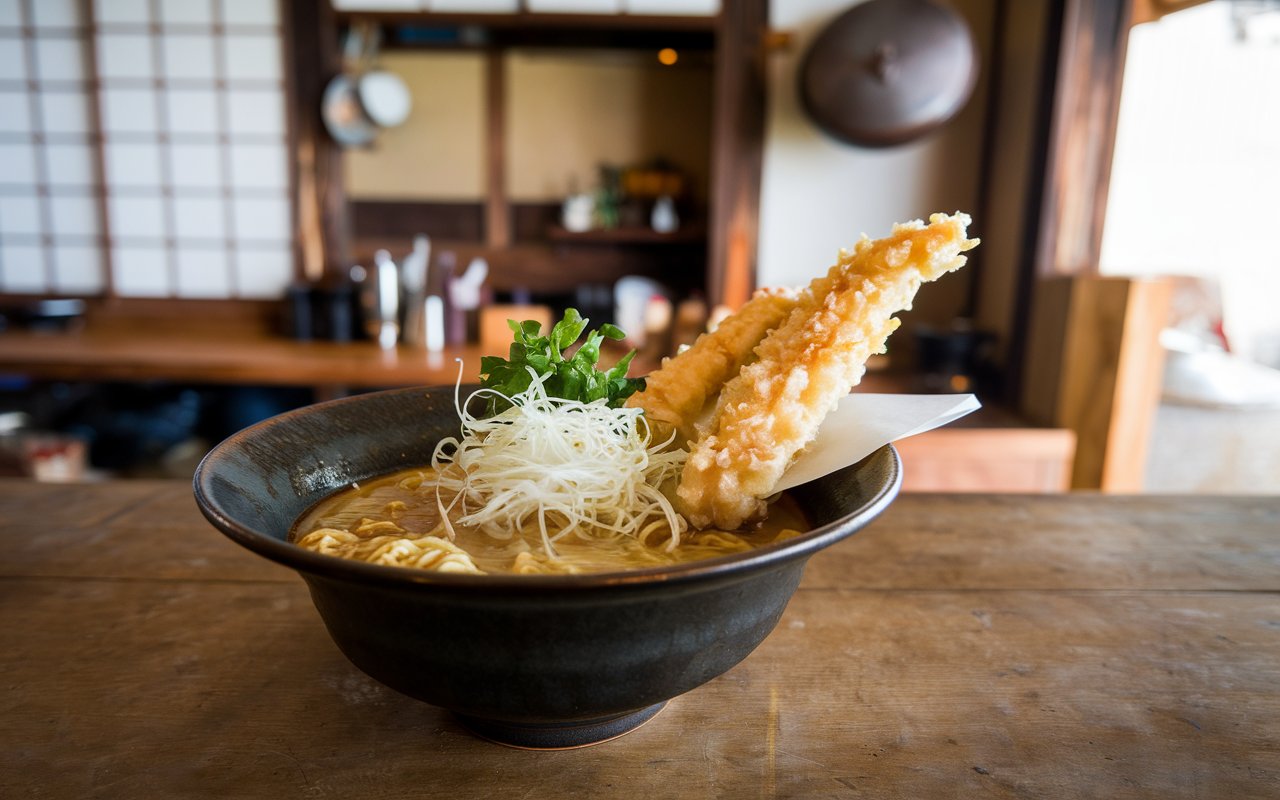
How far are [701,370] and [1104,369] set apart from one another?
252cm

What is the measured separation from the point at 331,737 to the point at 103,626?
1.60 ft

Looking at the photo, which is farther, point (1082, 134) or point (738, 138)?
point (738, 138)

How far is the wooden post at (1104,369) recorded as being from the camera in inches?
118

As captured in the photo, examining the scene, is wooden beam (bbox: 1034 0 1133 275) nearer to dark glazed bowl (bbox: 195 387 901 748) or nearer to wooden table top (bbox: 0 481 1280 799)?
wooden table top (bbox: 0 481 1280 799)

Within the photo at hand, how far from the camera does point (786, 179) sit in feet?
14.2

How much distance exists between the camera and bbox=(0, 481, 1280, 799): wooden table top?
2.85 feet

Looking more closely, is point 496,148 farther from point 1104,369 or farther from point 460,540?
point 460,540

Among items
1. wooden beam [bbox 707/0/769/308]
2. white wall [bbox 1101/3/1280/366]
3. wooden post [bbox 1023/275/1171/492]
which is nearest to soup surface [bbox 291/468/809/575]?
wooden post [bbox 1023/275/1171/492]

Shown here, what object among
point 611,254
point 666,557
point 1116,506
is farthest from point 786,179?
point 666,557

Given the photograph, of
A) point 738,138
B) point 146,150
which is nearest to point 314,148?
point 146,150

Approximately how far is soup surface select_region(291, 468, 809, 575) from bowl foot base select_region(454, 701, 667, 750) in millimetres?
164

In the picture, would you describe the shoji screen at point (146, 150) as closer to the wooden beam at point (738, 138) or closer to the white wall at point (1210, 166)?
the wooden beam at point (738, 138)

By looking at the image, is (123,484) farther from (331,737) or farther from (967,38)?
(967,38)

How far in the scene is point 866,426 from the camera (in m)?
1.08
